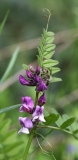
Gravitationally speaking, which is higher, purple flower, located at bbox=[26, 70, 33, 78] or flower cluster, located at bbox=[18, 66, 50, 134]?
purple flower, located at bbox=[26, 70, 33, 78]

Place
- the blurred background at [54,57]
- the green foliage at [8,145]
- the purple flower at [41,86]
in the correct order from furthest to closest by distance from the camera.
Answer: the blurred background at [54,57], the green foliage at [8,145], the purple flower at [41,86]

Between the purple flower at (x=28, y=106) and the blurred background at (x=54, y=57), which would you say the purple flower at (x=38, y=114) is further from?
the blurred background at (x=54, y=57)

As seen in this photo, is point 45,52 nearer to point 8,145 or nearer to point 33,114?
point 33,114

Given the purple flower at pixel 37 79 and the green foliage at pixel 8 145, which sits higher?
the purple flower at pixel 37 79

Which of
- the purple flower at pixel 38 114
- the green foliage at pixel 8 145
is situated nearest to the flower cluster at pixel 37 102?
the purple flower at pixel 38 114

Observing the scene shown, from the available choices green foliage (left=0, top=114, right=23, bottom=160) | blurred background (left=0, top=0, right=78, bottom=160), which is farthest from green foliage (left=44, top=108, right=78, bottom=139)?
blurred background (left=0, top=0, right=78, bottom=160)

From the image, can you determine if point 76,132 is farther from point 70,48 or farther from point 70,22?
point 70,22

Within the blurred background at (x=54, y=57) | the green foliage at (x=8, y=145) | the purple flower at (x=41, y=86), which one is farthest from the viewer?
the blurred background at (x=54, y=57)

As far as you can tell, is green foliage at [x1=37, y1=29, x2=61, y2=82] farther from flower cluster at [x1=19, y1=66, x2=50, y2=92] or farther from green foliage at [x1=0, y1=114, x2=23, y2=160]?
green foliage at [x1=0, y1=114, x2=23, y2=160]

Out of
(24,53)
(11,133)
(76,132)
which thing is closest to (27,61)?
(24,53)

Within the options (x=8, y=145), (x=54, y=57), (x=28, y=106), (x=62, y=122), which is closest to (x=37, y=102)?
(x=28, y=106)
